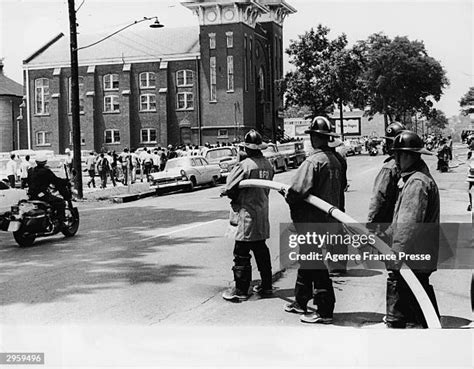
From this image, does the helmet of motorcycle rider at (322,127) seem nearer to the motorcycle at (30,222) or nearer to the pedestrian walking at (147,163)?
the motorcycle at (30,222)

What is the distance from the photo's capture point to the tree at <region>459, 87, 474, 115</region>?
4893 millimetres

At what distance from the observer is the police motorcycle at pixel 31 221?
31.5 ft

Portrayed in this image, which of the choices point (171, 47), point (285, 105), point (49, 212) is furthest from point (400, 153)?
point (171, 47)

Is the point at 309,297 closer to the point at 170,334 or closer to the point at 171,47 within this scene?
the point at 170,334

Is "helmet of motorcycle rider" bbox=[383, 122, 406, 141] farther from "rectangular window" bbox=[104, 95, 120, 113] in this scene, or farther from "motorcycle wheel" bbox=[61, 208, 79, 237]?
"rectangular window" bbox=[104, 95, 120, 113]

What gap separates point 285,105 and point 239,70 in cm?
2171

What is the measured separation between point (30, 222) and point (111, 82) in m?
42.5

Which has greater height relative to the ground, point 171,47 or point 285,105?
point 171,47

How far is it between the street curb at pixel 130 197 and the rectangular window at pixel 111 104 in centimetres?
3143

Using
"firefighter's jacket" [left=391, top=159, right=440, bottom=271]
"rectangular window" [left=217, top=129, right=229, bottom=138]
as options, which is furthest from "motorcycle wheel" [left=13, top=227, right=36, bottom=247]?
"rectangular window" [left=217, top=129, right=229, bottom=138]

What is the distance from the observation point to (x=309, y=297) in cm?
548

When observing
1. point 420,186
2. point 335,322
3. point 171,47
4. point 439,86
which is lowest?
point 335,322

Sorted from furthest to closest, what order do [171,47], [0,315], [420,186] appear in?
[171,47] < [0,315] < [420,186]

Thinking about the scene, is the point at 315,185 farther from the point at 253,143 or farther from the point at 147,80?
the point at 147,80
